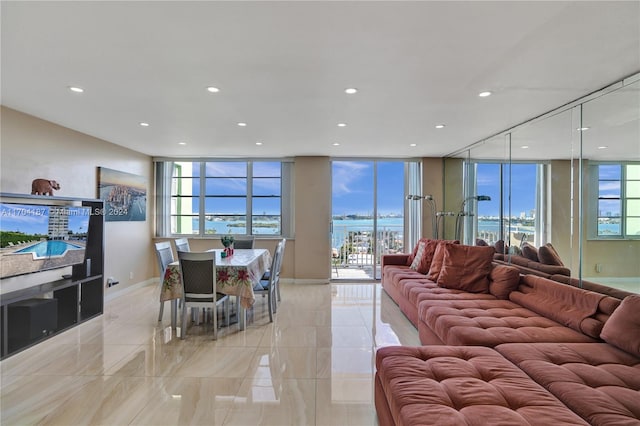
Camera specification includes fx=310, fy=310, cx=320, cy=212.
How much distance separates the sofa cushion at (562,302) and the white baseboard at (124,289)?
18.6 ft

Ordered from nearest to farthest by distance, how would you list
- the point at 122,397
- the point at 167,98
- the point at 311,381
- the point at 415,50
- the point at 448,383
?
the point at 448,383
the point at 415,50
the point at 122,397
the point at 311,381
the point at 167,98

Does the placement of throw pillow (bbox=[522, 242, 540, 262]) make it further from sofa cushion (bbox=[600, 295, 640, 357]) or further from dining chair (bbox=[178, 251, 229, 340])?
dining chair (bbox=[178, 251, 229, 340])

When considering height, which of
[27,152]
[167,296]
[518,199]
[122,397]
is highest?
[27,152]

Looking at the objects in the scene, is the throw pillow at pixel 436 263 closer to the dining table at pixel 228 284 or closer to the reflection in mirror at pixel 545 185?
the reflection in mirror at pixel 545 185

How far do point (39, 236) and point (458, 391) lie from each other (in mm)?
4221

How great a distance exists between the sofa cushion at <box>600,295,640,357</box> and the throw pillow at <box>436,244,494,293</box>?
1428 millimetres

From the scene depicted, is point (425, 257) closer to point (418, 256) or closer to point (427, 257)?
point (427, 257)

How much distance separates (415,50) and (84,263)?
4588 mm

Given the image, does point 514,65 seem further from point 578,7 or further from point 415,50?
point 415,50

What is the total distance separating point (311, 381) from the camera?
256 cm

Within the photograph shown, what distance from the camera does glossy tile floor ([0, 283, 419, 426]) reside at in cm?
214

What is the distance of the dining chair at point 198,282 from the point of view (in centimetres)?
341

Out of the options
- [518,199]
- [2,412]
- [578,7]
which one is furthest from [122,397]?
[518,199]

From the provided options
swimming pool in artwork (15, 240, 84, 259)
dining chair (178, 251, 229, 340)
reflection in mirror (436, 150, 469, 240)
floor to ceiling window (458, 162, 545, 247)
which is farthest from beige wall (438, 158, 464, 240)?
swimming pool in artwork (15, 240, 84, 259)
